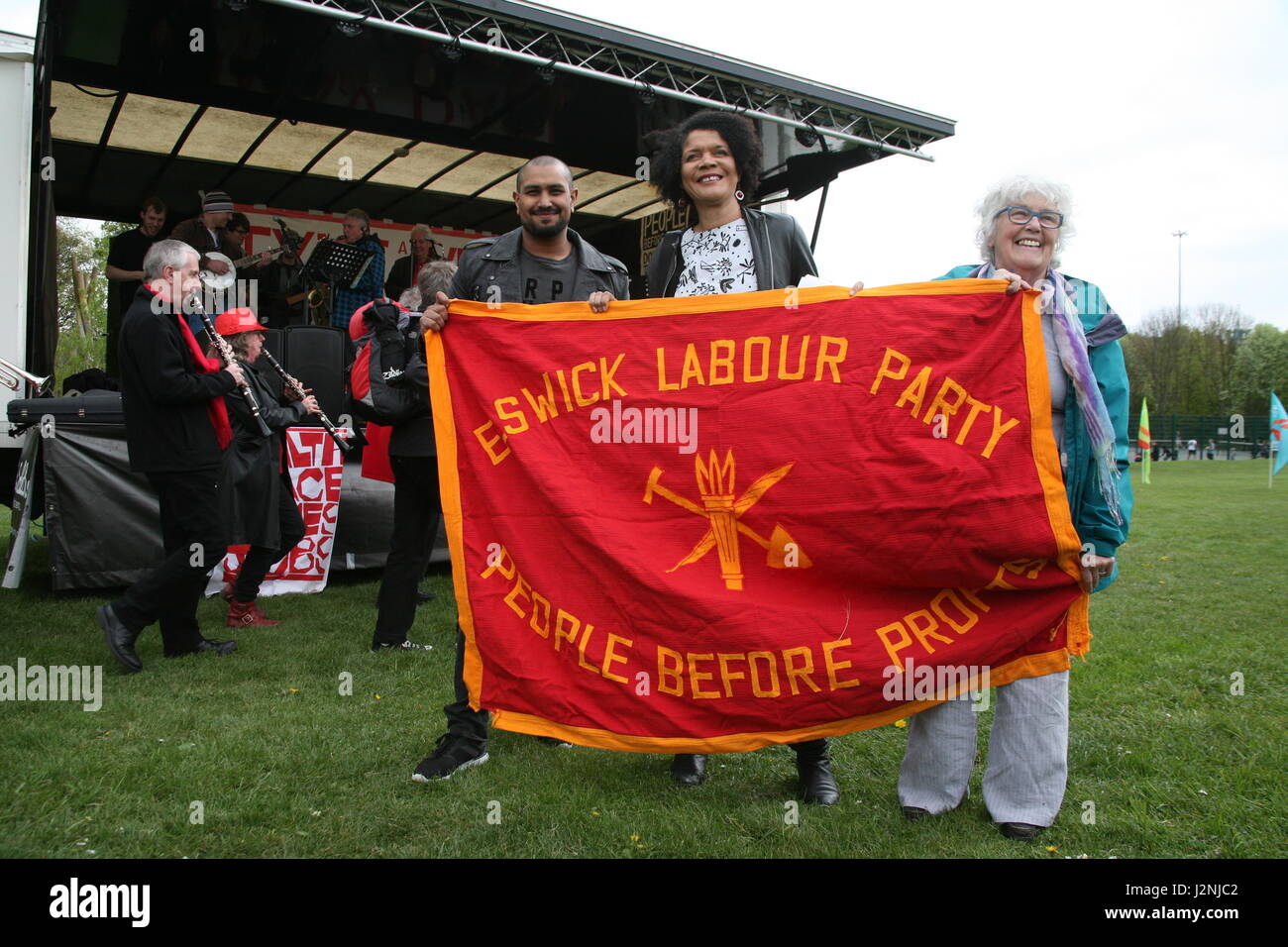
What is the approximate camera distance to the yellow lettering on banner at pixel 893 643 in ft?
9.31

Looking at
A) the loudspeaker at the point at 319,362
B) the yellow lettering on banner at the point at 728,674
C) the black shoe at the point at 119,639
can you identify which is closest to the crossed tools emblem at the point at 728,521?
the yellow lettering on banner at the point at 728,674

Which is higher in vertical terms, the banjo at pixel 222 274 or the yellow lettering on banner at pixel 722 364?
the banjo at pixel 222 274

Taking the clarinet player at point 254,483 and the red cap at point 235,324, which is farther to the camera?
the red cap at point 235,324

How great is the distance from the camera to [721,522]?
9.76 ft

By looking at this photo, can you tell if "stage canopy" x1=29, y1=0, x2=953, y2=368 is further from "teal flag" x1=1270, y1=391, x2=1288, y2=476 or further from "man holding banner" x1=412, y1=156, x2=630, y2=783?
"teal flag" x1=1270, y1=391, x2=1288, y2=476

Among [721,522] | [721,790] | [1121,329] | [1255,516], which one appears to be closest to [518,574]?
[721,522]

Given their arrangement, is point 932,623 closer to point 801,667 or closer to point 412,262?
point 801,667

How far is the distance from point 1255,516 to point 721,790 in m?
12.5

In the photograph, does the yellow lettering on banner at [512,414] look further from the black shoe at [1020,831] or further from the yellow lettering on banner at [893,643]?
→ the black shoe at [1020,831]

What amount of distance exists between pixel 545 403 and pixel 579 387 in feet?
0.43

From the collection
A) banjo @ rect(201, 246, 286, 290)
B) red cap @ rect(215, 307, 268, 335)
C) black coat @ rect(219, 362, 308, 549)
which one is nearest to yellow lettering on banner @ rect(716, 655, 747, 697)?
black coat @ rect(219, 362, 308, 549)

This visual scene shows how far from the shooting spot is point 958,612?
2.86 m

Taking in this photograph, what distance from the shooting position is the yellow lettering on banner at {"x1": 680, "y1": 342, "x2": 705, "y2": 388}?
3080 mm

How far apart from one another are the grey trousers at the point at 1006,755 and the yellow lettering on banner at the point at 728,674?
24.4 inches
